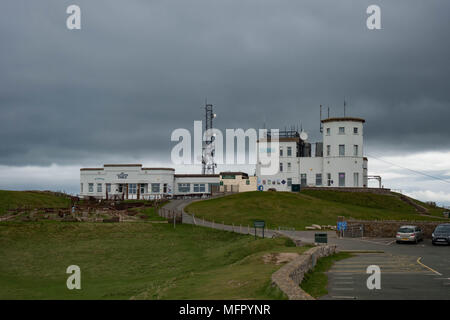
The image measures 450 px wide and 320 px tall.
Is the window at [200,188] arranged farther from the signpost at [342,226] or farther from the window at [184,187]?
the signpost at [342,226]

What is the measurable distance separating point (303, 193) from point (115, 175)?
1400 inches

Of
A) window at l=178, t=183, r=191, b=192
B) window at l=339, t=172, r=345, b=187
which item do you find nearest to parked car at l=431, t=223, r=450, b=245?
window at l=339, t=172, r=345, b=187

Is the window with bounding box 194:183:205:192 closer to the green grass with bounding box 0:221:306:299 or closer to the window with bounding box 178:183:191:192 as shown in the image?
the window with bounding box 178:183:191:192

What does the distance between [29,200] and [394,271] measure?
195 ft

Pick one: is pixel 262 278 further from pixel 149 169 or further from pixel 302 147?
pixel 302 147

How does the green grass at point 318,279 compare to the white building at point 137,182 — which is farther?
the white building at point 137,182

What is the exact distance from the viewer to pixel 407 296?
17516 millimetres

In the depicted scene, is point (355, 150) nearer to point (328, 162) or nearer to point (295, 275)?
point (328, 162)

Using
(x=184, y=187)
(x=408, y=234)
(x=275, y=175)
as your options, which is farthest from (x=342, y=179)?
(x=408, y=234)

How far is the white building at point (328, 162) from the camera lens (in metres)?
83.9

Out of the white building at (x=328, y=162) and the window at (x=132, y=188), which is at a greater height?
the white building at (x=328, y=162)

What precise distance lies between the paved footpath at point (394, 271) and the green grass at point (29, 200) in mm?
41453

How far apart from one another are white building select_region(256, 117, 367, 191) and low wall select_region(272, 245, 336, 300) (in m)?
56.4

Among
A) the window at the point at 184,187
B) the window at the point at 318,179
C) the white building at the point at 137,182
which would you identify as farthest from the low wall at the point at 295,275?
the window at the point at 184,187
